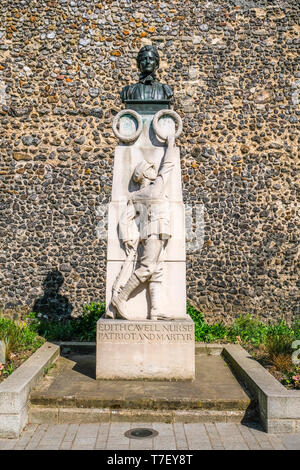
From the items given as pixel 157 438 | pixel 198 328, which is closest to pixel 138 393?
pixel 157 438

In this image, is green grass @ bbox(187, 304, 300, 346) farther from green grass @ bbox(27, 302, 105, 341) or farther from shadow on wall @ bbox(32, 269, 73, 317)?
shadow on wall @ bbox(32, 269, 73, 317)

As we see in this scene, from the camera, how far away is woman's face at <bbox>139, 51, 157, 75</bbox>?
6.64 metres

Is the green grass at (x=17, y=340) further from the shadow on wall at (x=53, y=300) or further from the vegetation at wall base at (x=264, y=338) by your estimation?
the vegetation at wall base at (x=264, y=338)

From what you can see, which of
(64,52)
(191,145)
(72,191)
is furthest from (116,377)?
(64,52)

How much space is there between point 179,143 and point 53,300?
494 cm

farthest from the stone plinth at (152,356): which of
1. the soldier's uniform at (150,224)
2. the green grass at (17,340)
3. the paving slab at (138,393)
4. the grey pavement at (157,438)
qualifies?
the green grass at (17,340)

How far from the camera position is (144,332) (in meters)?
5.91

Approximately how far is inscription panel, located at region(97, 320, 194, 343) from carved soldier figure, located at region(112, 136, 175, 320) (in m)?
0.18

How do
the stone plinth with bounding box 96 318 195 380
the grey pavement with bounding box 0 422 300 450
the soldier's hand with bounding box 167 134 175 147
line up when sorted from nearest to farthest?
the grey pavement with bounding box 0 422 300 450 < the stone plinth with bounding box 96 318 195 380 < the soldier's hand with bounding box 167 134 175 147

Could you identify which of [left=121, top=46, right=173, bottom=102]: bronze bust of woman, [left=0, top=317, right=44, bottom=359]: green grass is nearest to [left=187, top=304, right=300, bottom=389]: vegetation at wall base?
[left=0, top=317, right=44, bottom=359]: green grass

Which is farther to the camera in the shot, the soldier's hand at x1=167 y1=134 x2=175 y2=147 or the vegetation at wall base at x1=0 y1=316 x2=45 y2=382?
the vegetation at wall base at x1=0 y1=316 x2=45 y2=382

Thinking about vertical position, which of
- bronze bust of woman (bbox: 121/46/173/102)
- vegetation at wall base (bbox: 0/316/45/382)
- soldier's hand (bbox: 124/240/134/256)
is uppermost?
bronze bust of woman (bbox: 121/46/173/102)

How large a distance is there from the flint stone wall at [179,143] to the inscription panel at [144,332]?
534cm

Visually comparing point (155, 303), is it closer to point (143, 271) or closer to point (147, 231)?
point (143, 271)
